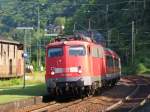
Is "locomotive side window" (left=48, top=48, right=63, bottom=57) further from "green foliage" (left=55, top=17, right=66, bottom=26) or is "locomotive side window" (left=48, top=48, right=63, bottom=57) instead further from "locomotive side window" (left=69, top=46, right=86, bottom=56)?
"green foliage" (left=55, top=17, right=66, bottom=26)

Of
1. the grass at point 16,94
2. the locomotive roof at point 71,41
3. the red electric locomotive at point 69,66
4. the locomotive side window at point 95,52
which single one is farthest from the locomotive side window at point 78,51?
the grass at point 16,94

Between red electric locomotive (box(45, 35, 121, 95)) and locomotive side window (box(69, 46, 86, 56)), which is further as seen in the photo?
locomotive side window (box(69, 46, 86, 56))

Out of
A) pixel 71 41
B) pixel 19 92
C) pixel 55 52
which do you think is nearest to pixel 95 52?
pixel 71 41

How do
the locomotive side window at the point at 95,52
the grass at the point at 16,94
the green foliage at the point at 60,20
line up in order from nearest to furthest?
the grass at the point at 16,94, the locomotive side window at the point at 95,52, the green foliage at the point at 60,20

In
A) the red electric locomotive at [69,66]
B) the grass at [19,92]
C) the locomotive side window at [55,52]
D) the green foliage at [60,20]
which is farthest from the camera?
the green foliage at [60,20]

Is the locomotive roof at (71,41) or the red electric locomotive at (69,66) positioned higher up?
the locomotive roof at (71,41)

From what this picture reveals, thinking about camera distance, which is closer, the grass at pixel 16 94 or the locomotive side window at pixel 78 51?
the grass at pixel 16 94

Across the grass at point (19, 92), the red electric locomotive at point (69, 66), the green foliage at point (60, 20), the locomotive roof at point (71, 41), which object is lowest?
the grass at point (19, 92)

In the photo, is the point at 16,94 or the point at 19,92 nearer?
Answer: the point at 16,94

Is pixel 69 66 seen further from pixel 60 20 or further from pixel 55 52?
pixel 60 20

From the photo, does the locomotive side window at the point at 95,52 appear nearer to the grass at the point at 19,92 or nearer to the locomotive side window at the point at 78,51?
the locomotive side window at the point at 78,51

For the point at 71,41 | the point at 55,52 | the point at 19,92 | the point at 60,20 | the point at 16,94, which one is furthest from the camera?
the point at 60,20

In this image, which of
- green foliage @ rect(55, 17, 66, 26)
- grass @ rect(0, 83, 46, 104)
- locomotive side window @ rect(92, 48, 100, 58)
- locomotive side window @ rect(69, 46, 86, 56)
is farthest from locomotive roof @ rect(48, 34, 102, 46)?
green foliage @ rect(55, 17, 66, 26)

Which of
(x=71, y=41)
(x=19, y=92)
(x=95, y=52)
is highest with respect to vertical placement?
(x=71, y=41)
